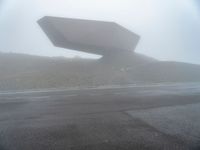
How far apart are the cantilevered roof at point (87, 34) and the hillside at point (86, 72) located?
9.16 ft

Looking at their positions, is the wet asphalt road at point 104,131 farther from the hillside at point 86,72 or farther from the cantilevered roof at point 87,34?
the cantilevered roof at point 87,34

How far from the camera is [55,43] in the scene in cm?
3500

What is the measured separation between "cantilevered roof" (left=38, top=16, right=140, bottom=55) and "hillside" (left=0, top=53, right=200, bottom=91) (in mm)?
2793

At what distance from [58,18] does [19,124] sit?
27.9 m

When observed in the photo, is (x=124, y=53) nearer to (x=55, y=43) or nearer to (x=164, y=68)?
(x=164, y=68)

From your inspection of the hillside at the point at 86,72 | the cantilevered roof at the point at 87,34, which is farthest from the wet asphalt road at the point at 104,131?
the cantilevered roof at the point at 87,34

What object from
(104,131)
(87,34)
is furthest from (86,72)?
(104,131)

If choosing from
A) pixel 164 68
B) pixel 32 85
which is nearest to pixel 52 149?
pixel 32 85

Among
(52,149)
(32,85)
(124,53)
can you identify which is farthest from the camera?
(124,53)

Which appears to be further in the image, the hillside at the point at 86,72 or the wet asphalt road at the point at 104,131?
the hillside at the point at 86,72

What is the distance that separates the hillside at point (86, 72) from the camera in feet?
84.7

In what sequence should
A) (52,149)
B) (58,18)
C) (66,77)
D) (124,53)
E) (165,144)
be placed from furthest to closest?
(124,53) → (58,18) → (66,77) → (165,144) → (52,149)

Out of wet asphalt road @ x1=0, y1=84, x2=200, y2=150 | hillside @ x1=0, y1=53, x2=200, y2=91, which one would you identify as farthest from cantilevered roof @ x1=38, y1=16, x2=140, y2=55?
wet asphalt road @ x1=0, y1=84, x2=200, y2=150

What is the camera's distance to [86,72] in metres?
31.9
